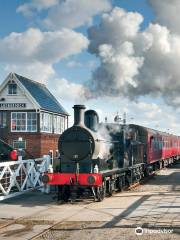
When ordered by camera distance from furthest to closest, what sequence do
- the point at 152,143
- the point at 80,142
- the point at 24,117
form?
the point at 24,117 < the point at 152,143 < the point at 80,142

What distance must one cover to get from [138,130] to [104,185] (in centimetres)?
864

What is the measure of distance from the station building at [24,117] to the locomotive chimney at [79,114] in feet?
53.6

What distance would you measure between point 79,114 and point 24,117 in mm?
17975

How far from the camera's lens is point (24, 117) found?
33.8 metres

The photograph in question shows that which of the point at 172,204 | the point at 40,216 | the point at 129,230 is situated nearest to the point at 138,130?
the point at 172,204

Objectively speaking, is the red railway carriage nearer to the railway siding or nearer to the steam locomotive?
the steam locomotive

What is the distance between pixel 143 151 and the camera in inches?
995

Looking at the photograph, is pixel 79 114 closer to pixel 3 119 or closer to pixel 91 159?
pixel 91 159

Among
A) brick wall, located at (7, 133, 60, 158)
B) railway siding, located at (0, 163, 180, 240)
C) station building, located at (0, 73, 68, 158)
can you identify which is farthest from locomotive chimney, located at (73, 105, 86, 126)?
brick wall, located at (7, 133, 60, 158)

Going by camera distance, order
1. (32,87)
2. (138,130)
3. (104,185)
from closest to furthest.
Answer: (104,185) → (138,130) → (32,87)

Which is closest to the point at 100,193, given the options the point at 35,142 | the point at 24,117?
the point at 35,142

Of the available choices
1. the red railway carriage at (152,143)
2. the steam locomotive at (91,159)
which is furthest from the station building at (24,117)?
the steam locomotive at (91,159)

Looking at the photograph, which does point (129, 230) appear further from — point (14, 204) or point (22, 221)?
point (14, 204)

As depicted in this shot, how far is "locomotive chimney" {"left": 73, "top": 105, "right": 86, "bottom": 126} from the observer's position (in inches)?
634
